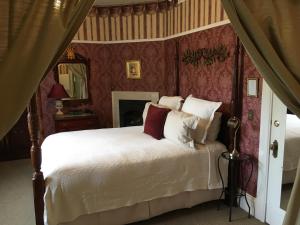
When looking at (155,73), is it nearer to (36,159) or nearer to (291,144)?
(291,144)

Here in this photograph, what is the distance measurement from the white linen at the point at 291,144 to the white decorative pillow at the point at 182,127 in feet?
3.03

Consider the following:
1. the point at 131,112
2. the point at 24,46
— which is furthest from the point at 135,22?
the point at 24,46

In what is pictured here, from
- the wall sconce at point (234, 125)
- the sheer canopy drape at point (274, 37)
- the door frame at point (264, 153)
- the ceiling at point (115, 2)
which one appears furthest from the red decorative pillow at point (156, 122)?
the ceiling at point (115, 2)

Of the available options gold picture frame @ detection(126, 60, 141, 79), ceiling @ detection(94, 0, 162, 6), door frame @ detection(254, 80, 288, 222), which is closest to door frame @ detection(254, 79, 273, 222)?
door frame @ detection(254, 80, 288, 222)

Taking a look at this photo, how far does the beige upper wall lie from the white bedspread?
214 centimetres

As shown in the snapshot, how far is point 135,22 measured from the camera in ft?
16.1

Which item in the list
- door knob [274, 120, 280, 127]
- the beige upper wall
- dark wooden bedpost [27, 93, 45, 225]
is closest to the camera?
dark wooden bedpost [27, 93, 45, 225]

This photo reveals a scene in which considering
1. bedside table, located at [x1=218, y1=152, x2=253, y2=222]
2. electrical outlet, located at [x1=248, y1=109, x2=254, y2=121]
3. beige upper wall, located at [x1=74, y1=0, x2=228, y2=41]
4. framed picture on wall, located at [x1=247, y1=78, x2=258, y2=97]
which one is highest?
beige upper wall, located at [x1=74, y1=0, x2=228, y2=41]

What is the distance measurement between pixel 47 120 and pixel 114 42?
1.99 m

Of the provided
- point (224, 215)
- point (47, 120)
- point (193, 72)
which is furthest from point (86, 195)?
point (47, 120)

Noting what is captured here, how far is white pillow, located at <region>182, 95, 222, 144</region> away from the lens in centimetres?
304

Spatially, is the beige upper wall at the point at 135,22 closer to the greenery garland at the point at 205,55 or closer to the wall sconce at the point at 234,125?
the greenery garland at the point at 205,55

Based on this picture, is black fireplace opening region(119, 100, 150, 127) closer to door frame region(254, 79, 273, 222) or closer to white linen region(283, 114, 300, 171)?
door frame region(254, 79, 273, 222)

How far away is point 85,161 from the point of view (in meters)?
2.54
